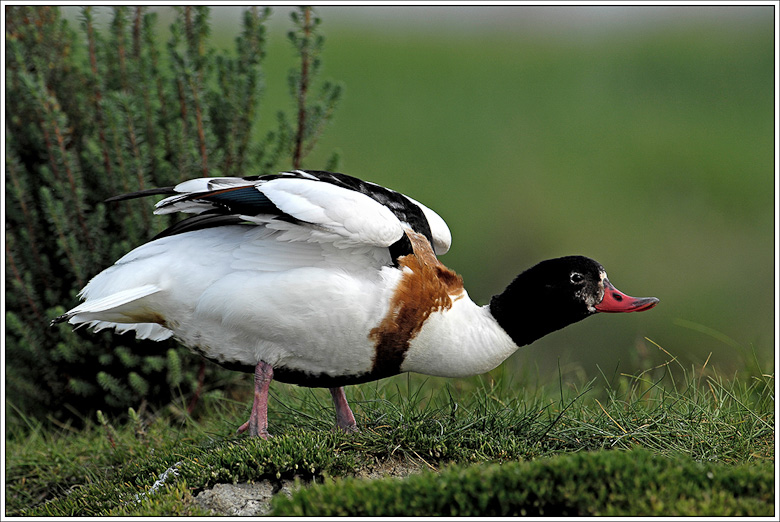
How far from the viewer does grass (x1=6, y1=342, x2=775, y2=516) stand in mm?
3061

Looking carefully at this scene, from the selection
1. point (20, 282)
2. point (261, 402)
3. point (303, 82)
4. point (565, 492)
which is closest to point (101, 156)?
point (20, 282)

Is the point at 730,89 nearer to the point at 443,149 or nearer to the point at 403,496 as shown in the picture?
the point at 443,149

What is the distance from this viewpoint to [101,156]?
573 cm

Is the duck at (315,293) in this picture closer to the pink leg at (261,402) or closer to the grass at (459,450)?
the pink leg at (261,402)

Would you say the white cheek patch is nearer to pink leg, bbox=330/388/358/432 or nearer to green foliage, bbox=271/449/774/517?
green foliage, bbox=271/449/774/517

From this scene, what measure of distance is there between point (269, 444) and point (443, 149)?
28.5 ft

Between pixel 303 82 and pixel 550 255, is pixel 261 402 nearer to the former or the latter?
pixel 303 82

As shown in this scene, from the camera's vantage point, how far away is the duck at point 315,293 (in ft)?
12.6

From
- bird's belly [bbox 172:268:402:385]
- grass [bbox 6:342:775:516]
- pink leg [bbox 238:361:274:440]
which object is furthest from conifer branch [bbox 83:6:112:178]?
pink leg [bbox 238:361:274:440]

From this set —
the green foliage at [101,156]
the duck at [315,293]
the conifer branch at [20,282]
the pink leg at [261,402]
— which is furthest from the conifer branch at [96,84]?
the pink leg at [261,402]

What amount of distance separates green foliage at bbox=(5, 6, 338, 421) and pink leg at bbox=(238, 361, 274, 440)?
1.67m

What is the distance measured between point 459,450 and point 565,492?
955 millimetres

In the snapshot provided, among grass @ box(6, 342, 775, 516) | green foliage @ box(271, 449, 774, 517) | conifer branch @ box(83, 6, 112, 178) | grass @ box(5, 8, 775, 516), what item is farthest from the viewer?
conifer branch @ box(83, 6, 112, 178)

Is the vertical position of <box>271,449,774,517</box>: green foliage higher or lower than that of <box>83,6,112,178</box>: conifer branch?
lower
